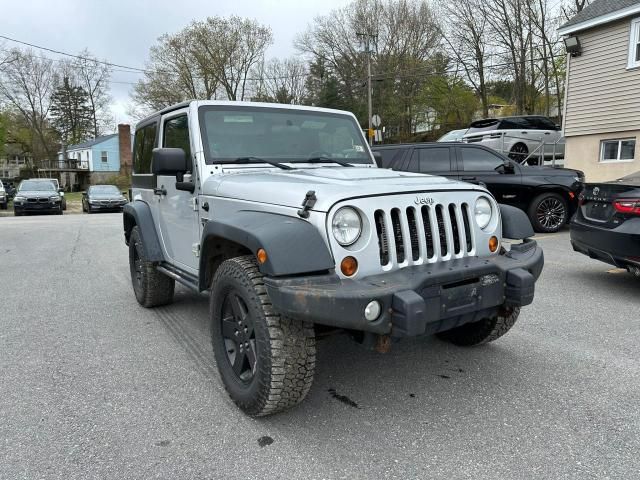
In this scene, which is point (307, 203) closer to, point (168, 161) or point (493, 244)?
point (493, 244)

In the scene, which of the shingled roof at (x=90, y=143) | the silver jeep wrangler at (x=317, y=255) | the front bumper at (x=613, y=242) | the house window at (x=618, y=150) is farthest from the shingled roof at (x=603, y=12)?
the shingled roof at (x=90, y=143)

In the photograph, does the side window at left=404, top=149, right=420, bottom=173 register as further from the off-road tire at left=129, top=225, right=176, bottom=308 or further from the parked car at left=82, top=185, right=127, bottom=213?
the parked car at left=82, top=185, right=127, bottom=213

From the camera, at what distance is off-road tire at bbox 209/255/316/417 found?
102 inches

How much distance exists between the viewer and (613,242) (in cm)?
520

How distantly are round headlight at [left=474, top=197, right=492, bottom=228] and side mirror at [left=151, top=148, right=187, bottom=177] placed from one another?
2.08 m

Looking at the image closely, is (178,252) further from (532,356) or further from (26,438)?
(532,356)

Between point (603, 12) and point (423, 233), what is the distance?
14.3m

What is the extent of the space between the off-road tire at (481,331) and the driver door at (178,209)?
2124 millimetres

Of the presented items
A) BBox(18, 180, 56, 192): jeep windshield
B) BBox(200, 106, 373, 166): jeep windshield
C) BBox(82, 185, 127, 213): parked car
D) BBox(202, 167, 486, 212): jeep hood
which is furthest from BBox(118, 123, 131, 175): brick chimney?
BBox(202, 167, 486, 212): jeep hood

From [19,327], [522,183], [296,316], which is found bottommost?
[19,327]

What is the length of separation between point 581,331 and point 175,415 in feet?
11.3

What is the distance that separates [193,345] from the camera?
4098 millimetres

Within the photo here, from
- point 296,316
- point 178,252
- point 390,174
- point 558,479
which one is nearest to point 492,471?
point 558,479

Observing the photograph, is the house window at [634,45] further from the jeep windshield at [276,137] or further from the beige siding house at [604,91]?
the jeep windshield at [276,137]
